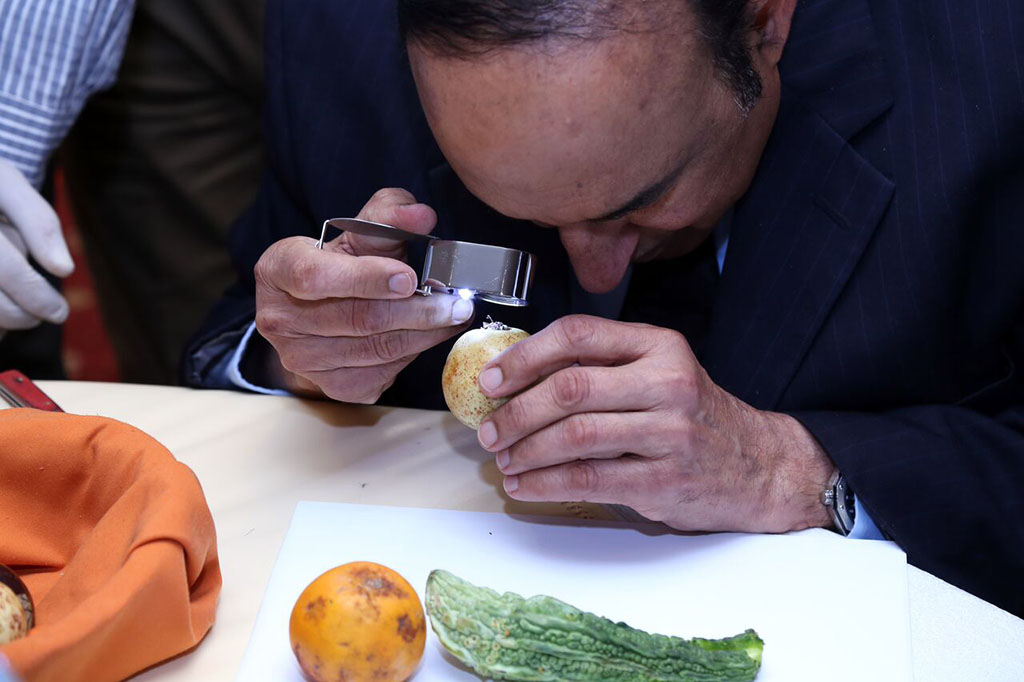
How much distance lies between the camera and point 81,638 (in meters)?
1.03

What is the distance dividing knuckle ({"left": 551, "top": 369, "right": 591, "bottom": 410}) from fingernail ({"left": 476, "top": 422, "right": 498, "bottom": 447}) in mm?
90

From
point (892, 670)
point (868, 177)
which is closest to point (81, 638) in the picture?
point (892, 670)

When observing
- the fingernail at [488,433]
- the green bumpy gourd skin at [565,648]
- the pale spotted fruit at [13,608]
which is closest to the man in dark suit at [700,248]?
the fingernail at [488,433]

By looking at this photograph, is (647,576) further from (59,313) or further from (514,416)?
(59,313)

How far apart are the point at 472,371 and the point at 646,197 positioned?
32 cm

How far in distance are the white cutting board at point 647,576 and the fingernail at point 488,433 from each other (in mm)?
136

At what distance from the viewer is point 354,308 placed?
1377mm

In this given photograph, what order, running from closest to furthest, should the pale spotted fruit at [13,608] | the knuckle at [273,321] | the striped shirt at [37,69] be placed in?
the pale spotted fruit at [13,608] < the knuckle at [273,321] < the striped shirt at [37,69]

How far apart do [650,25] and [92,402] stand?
3.30 ft

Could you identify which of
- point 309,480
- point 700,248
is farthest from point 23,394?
point 700,248

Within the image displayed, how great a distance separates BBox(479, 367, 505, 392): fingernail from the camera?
1277 mm

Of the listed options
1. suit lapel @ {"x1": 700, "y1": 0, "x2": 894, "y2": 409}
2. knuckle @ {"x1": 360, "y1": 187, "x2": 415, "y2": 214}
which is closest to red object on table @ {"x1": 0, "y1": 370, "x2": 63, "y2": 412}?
knuckle @ {"x1": 360, "y1": 187, "x2": 415, "y2": 214}

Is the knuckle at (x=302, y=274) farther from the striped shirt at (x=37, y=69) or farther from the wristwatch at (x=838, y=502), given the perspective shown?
the striped shirt at (x=37, y=69)

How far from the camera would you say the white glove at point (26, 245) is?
A: 6.23 ft
